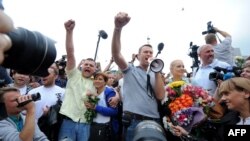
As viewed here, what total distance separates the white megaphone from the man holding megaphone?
272 mm

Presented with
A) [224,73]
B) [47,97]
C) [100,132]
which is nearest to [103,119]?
[100,132]

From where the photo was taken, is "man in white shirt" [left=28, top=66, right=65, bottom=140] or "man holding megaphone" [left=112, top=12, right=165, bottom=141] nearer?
"man holding megaphone" [left=112, top=12, right=165, bottom=141]

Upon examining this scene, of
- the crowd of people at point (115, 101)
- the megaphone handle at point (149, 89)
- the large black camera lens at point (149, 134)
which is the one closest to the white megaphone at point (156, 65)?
the crowd of people at point (115, 101)

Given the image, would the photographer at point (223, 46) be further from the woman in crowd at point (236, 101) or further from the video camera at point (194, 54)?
the woman in crowd at point (236, 101)

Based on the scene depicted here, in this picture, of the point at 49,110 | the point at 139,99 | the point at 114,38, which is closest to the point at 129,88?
the point at 139,99

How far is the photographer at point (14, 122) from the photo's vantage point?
3215 millimetres

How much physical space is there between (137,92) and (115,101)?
23.0 inches

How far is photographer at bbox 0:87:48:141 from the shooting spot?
10.5ft

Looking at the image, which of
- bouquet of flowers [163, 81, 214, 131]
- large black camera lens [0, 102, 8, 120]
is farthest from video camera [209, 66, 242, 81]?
large black camera lens [0, 102, 8, 120]

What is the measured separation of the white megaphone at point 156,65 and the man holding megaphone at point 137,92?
272 mm

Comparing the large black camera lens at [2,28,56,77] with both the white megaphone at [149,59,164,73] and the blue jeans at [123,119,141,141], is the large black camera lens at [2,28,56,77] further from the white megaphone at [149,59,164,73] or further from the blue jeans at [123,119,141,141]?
the blue jeans at [123,119,141,141]

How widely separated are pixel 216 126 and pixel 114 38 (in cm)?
141

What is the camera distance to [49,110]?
15.3ft

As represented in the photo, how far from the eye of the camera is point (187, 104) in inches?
140
